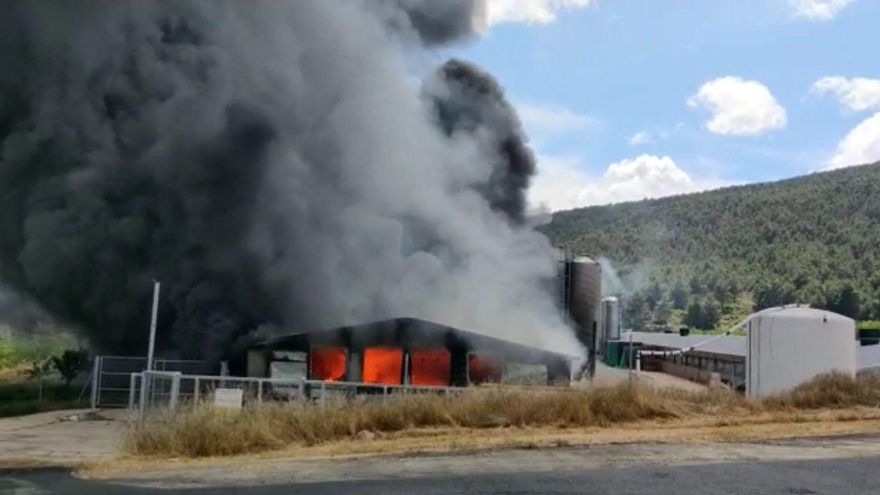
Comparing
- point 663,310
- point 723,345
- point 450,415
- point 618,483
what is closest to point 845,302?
point 663,310

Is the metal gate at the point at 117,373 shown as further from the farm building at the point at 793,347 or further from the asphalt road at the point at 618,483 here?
the asphalt road at the point at 618,483

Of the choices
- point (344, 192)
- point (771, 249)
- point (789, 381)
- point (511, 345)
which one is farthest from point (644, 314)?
point (789, 381)

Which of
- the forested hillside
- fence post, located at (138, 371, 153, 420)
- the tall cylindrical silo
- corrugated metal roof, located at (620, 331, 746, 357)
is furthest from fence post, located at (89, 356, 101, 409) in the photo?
the forested hillside

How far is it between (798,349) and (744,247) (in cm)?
6748

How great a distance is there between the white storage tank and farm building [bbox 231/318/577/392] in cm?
1116

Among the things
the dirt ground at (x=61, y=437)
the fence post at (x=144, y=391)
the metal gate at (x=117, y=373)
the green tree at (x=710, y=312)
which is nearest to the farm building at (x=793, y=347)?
the fence post at (x=144, y=391)

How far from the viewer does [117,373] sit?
2881 centimetres

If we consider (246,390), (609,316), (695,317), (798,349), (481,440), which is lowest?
(481,440)

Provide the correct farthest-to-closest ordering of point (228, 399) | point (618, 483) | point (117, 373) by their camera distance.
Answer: point (117, 373) → point (228, 399) → point (618, 483)

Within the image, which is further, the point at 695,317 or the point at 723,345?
the point at 695,317

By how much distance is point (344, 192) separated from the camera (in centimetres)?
4434

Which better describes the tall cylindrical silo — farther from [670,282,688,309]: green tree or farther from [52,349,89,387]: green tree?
[670,282,688,309]: green tree

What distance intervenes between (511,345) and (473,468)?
20.8m

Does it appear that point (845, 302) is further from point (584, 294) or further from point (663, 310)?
point (584, 294)
